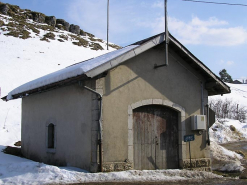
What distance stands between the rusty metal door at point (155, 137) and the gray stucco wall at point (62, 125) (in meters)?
1.69

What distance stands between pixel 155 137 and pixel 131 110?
1.46 meters

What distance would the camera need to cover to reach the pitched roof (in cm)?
946

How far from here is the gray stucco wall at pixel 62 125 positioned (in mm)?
10117

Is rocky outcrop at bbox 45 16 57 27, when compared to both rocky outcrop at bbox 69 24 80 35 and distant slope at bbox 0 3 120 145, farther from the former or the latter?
rocky outcrop at bbox 69 24 80 35

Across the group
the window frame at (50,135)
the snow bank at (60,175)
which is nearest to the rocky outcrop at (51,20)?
the window frame at (50,135)

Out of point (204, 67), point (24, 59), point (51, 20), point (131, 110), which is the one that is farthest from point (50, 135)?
point (51, 20)

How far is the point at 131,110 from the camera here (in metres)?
10.4

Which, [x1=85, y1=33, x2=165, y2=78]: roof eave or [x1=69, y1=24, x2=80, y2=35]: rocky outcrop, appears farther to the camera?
[x1=69, y1=24, x2=80, y2=35]: rocky outcrop

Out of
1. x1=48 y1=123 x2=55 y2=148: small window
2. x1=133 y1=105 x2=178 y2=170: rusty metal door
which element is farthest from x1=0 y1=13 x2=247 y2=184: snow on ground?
x1=48 y1=123 x2=55 y2=148: small window

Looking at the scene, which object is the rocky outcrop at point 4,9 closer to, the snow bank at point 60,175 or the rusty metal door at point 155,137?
the snow bank at point 60,175

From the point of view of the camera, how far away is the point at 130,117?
407 inches

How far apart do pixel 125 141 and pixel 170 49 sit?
3.79 metres

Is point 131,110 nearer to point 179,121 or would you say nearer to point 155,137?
point 155,137

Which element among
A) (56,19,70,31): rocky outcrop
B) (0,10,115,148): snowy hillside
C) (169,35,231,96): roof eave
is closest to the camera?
(169,35,231,96): roof eave
